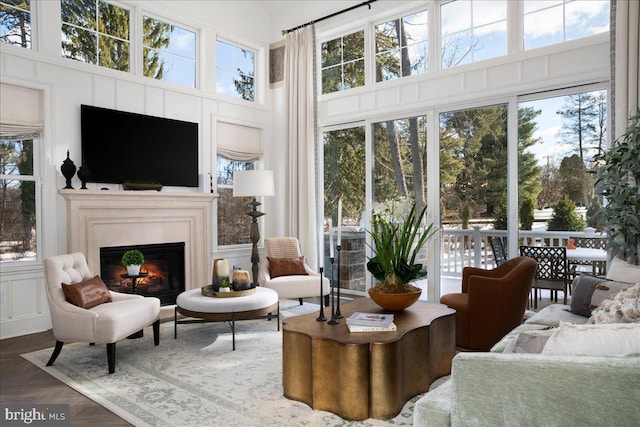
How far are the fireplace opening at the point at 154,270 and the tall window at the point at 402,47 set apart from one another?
11.4 feet

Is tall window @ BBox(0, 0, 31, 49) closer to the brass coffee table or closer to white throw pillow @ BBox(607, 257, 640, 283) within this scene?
the brass coffee table

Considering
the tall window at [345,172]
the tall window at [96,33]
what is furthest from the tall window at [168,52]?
the tall window at [345,172]

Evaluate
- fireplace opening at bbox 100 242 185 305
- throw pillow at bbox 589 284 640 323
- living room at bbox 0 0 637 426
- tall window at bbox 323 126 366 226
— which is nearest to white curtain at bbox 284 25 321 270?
living room at bbox 0 0 637 426

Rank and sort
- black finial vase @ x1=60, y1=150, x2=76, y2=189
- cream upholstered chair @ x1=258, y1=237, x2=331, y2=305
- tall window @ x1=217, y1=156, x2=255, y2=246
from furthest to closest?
tall window @ x1=217, y1=156, x2=255, y2=246, cream upholstered chair @ x1=258, y1=237, x2=331, y2=305, black finial vase @ x1=60, y1=150, x2=76, y2=189

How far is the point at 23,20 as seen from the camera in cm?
439

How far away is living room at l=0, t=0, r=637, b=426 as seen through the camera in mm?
4363

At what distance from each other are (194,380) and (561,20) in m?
4.65

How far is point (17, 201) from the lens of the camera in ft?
14.3

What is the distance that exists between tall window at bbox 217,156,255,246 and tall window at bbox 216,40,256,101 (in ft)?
3.35

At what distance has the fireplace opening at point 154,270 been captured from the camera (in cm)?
495

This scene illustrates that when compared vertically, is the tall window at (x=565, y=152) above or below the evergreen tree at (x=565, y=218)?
above

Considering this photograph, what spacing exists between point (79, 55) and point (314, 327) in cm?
405

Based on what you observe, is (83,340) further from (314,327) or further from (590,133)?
(590,133)

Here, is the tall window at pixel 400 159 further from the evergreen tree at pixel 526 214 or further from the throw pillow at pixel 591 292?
the throw pillow at pixel 591 292
